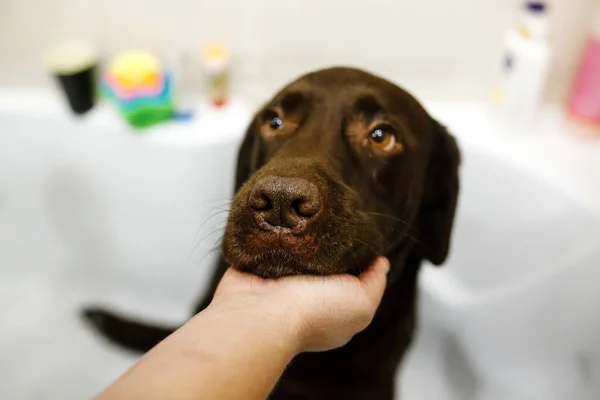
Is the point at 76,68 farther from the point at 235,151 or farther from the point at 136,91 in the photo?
the point at 235,151

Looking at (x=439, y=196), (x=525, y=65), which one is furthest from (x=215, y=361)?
(x=525, y=65)

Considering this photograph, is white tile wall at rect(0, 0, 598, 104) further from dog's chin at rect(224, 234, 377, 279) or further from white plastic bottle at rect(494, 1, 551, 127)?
dog's chin at rect(224, 234, 377, 279)

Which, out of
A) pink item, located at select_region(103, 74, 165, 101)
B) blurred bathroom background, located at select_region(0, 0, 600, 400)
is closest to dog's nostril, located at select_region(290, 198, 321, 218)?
blurred bathroom background, located at select_region(0, 0, 600, 400)

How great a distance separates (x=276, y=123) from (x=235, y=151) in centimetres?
48

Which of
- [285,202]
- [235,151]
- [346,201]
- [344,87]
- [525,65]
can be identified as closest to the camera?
[285,202]

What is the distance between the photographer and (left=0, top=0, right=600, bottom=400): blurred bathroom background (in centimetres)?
144

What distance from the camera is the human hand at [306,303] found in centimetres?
70

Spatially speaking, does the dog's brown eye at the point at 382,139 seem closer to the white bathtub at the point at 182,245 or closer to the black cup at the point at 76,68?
the white bathtub at the point at 182,245

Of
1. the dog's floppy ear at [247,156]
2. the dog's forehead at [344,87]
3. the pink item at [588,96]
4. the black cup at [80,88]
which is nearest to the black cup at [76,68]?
the black cup at [80,88]

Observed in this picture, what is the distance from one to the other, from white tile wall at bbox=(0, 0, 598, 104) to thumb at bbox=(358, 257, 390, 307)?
871 millimetres

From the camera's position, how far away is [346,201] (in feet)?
2.69

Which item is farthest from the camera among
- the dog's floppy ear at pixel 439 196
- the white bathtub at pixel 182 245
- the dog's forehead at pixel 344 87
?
the white bathtub at pixel 182 245

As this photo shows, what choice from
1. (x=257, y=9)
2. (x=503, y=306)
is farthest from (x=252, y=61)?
(x=503, y=306)

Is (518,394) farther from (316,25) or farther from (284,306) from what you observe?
(316,25)
